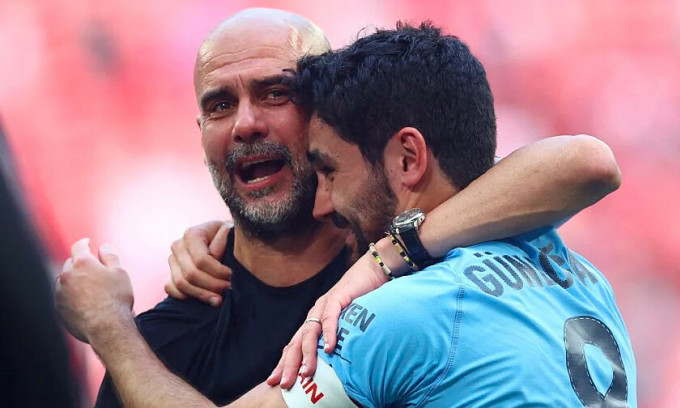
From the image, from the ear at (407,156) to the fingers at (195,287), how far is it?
2.21ft

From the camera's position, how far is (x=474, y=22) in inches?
203

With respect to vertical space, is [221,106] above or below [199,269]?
above

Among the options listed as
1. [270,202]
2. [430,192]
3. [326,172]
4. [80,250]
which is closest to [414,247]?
[430,192]

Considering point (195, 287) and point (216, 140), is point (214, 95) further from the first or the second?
point (195, 287)

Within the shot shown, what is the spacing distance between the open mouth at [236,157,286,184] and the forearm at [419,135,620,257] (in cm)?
61

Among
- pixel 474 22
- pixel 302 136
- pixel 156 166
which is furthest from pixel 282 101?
pixel 474 22

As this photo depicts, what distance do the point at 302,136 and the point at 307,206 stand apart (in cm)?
19

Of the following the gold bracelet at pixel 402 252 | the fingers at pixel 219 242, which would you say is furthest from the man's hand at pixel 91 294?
the gold bracelet at pixel 402 252

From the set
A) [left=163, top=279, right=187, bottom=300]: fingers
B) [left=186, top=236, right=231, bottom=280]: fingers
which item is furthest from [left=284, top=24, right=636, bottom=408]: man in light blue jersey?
[left=163, top=279, right=187, bottom=300]: fingers

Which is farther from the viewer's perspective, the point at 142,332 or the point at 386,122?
the point at 142,332

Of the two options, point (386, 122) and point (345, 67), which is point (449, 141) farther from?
point (345, 67)

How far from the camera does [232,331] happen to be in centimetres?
222

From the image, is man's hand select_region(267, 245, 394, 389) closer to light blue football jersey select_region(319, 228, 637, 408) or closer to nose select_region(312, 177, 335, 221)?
light blue football jersey select_region(319, 228, 637, 408)

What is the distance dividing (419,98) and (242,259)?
0.79 metres
